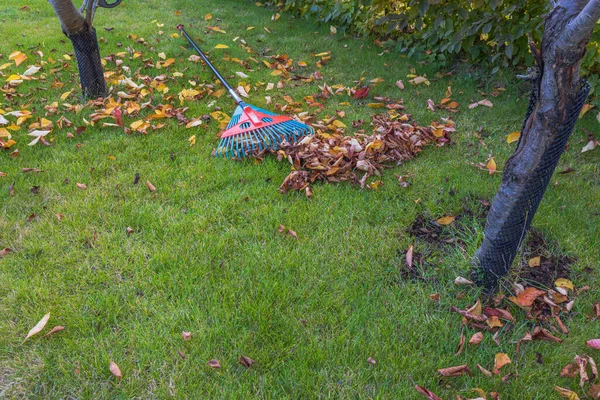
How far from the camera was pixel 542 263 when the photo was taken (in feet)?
7.47

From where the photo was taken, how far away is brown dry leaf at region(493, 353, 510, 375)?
1.78m

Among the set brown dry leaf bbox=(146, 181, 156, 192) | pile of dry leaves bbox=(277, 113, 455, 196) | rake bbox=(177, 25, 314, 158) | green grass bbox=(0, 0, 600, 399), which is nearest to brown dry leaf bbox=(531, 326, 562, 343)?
green grass bbox=(0, 0, 600, 399)

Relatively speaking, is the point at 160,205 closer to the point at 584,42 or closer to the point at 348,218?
the point at 348,218

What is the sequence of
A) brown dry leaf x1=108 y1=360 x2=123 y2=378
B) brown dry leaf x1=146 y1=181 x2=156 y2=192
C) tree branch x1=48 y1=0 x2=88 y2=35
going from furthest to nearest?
tree branch x1=48 y1=0 x2=88 y2=35
brown dry leaf x1=146 y1=181 x2=156 y2=192
brown dry leaf x1=108 y1=360 x2=123 y2=378

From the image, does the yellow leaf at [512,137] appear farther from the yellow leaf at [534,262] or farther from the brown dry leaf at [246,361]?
the brown dry leaf at [246,361]

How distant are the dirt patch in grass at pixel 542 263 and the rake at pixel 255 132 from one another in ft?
5.64

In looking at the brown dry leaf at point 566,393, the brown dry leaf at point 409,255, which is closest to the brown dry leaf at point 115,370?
the brown dry leaf at point 409,255

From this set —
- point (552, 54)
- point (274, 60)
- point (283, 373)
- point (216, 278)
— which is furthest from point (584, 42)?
point (274, 60)

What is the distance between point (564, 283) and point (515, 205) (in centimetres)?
56

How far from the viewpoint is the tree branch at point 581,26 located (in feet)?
4.77

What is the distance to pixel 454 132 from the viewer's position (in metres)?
3.62

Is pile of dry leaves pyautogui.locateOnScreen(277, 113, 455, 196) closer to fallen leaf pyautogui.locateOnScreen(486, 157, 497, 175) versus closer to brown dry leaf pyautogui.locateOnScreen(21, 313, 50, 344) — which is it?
fallen leaf pyautogui.locateOnScreen(486, 157, 497, 175)

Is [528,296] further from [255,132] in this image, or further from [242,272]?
[255,132]

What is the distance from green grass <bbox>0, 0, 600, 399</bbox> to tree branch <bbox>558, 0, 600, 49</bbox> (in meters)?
1.09
